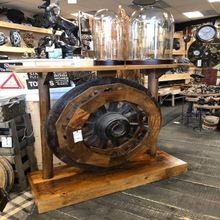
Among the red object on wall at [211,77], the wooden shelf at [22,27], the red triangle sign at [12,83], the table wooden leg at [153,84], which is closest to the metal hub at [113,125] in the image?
the table wooden leg at [153,84]

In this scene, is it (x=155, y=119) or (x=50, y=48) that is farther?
(x=50, y=48)

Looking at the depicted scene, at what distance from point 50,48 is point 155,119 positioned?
1517 mm

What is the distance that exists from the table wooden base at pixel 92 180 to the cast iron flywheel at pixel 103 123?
5.7 inches

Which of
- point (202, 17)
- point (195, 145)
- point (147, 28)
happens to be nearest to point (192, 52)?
point (202, 17)

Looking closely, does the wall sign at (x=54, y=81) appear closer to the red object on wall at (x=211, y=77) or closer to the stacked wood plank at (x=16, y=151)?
the stacked wood plank at (x=16, y=151)

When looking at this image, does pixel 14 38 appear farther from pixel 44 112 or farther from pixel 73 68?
pixel 73 68

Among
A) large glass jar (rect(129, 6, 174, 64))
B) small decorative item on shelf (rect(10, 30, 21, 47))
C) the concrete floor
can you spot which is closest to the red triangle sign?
large glass jar (rect(129, 6, 174, 64))

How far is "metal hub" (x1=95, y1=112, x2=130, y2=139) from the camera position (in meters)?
2.34

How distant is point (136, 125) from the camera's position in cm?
260

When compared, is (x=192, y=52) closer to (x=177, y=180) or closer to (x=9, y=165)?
(x=177, y=180)

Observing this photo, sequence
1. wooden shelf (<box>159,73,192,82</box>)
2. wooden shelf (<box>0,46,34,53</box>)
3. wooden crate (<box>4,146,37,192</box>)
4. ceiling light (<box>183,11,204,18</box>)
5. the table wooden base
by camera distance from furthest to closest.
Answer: wooden shelf (<box>159,73,192,82</box>) → ceiling light (<box>183,11,204,18</box>) → wooden shelf (<box>0,46,34,53</box>) → wooden crate (<box>4,146,37,192</box>) → the table wooden base

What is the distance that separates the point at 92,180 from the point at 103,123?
0.57m

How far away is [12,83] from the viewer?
2758 mm

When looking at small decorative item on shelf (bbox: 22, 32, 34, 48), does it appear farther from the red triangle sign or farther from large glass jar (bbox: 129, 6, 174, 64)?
large glass jar (bbox: 129, 6, 174, 64)
